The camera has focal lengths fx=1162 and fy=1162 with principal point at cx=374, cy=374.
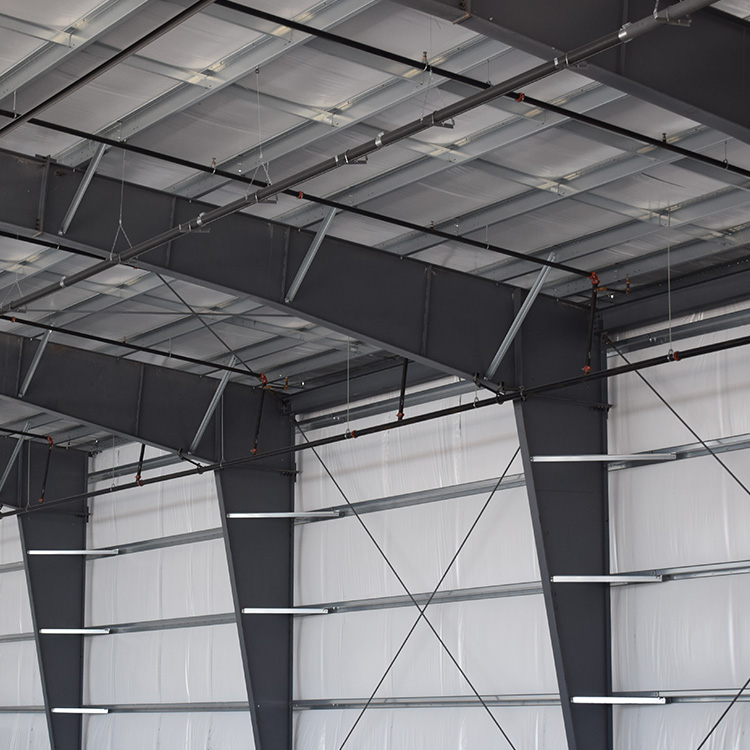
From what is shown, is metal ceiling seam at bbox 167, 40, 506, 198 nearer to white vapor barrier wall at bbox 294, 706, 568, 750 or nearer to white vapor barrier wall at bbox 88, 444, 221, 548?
white vapor barrier wall at bbox 294, 706, 568, 750

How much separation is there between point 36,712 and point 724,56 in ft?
84.2

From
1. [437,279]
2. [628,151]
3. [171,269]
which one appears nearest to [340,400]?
[437,279]

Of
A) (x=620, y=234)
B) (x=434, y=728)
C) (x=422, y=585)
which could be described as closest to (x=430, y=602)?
(x=422, y=585)

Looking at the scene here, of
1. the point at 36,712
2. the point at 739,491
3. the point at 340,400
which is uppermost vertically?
the point at 340,400

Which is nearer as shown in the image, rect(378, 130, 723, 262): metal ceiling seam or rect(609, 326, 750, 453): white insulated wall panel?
rect(378, 130, 723, 262): metal ceiling seam

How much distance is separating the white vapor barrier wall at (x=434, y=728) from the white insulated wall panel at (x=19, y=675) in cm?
1055

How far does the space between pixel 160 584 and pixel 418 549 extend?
842 cm

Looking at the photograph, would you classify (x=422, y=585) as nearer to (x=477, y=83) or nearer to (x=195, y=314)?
(x=195, y=314)

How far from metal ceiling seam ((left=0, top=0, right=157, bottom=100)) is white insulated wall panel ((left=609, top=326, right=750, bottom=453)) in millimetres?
9802

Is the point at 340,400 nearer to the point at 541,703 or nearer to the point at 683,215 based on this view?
the point at 541,703

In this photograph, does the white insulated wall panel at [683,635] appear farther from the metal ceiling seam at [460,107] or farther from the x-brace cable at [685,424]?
the metal ceiling seam at [460,107]

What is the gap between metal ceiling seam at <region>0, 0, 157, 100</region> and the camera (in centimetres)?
1170

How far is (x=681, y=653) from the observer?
1695 cm

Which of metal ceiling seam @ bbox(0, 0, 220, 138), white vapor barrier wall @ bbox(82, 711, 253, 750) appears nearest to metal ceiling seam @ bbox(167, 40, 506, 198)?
metal ceiling seam @ bbox(0, 0, 220, 138)
